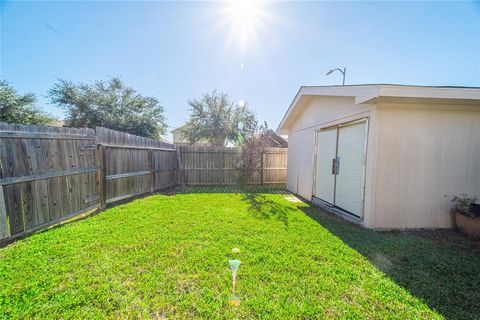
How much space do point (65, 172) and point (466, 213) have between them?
814cm

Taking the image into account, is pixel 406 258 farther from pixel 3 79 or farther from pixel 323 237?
pixel 3 79

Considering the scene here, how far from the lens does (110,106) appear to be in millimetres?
14445

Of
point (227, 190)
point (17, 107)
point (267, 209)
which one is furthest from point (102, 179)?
point (17, 107)

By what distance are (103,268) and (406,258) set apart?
4208 millimetres

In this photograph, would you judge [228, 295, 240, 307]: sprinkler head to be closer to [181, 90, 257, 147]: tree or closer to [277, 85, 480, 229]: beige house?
[277, 85, 480, 229]: beige house

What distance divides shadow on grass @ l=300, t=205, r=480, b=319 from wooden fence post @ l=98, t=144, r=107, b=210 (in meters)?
5.41

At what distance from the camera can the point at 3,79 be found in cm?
1066

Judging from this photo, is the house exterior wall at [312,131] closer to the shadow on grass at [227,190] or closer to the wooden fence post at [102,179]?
the shadow on grass at [227,190]

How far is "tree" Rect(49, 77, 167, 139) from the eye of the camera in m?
13.6

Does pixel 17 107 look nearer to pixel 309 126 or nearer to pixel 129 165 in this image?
pixel 129 165

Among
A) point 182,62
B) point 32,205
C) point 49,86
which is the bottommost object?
point 32,205

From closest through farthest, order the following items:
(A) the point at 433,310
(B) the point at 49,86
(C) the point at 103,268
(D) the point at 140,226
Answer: (A) the point at 433,310
(C) the point at 103,268
(D) the point at 140,226
(B) the point at 49,86

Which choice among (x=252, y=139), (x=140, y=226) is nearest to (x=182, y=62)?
(x=252, y=139)

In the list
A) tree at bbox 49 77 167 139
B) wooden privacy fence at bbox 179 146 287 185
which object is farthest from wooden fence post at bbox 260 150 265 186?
tree at bbox 49 77 167 139
